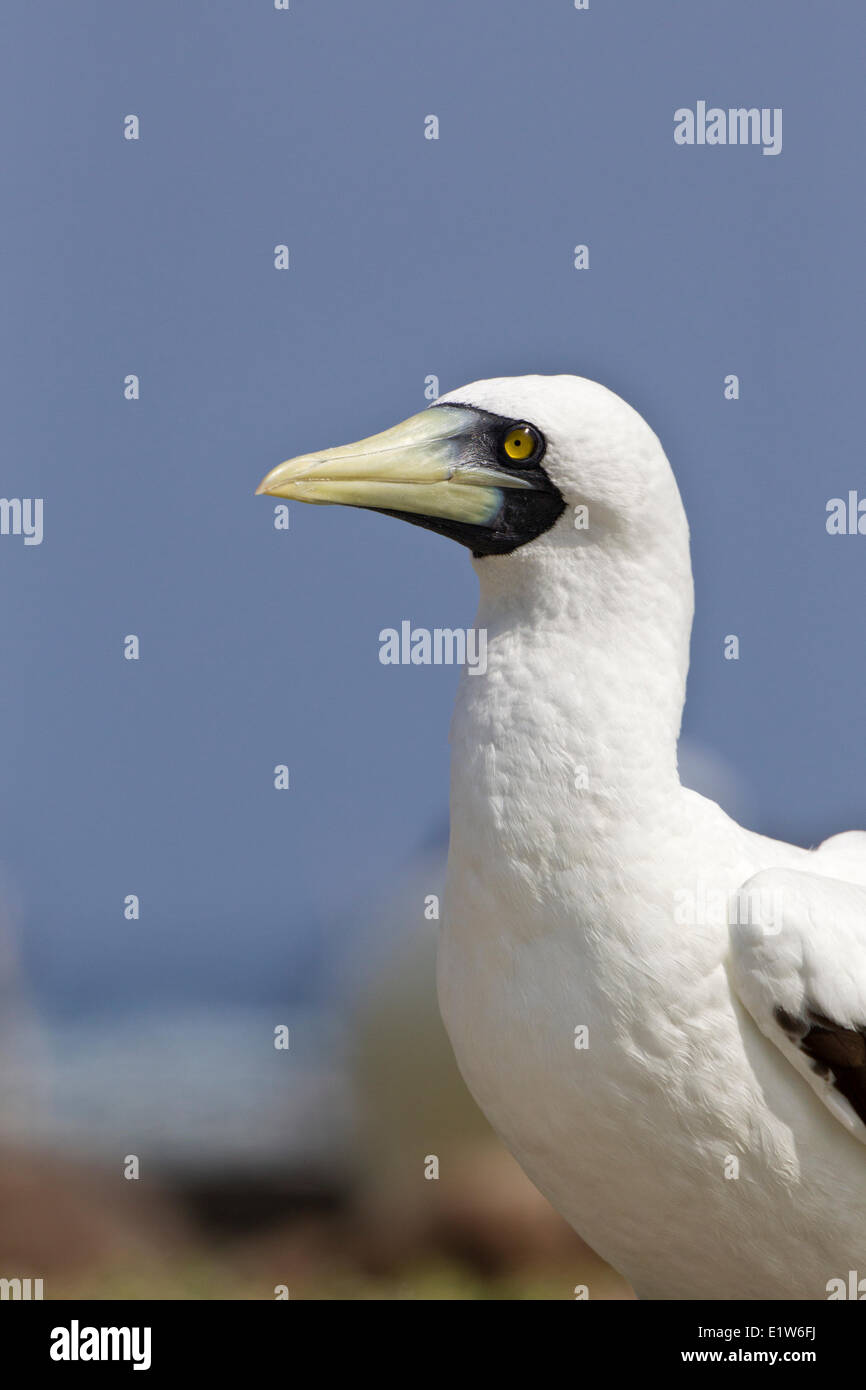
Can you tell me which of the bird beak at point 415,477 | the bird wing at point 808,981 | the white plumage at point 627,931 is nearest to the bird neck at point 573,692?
the white plumage at point 627,931

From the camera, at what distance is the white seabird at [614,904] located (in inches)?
95.1

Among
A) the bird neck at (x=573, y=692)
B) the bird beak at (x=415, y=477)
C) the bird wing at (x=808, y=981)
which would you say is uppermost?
the bird beak at (x=415, y=477)

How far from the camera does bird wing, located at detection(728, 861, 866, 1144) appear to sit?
7.88 ft

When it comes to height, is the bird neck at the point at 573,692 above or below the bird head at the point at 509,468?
below

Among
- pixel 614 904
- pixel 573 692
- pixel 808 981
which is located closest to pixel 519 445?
pixel 573 692

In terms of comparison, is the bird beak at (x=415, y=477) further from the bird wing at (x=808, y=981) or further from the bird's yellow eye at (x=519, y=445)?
the bird wing at (x=808, y=981)

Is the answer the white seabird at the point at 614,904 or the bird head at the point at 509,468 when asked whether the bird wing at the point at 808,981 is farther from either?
the bird head at the point at 509,468

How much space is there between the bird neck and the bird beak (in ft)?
0.40

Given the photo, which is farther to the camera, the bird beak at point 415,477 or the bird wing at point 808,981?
the bird beak at point 415,477

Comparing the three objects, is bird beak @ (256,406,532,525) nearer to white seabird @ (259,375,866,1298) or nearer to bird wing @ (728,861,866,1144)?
white seabird @ (259,375,866,1298)

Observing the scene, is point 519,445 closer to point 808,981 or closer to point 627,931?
point 627,931

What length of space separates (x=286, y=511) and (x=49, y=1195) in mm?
2496

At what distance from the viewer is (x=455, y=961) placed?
102 inches
